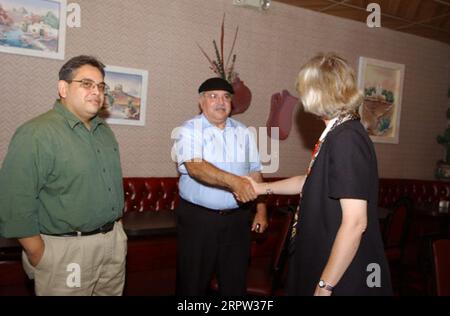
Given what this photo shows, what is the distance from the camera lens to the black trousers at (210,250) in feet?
7.95

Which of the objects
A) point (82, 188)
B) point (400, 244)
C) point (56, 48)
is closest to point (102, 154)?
point (82, 188)

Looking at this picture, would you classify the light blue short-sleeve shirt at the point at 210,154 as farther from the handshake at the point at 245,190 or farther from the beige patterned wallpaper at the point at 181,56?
the beige patterned wallpaper at the point at 181,56

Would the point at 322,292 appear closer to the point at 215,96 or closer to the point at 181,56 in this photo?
the point at 215,96

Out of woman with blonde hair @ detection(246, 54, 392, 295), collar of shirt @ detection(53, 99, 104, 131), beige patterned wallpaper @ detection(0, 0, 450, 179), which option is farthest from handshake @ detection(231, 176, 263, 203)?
beige patterned wallpaper @ detection(0, 0, 450, 179)

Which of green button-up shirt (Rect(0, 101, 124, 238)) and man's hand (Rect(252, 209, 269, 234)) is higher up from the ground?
green button-up shirt (Rect(0, 101, 124, 238))

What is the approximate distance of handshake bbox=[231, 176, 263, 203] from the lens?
225 cm

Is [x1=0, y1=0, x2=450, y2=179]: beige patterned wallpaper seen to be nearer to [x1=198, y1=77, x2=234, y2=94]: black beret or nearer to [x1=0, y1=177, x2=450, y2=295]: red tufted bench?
[x1=0, y1=177, x2=450, y2=295]: red tufted bench

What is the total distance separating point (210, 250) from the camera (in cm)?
242

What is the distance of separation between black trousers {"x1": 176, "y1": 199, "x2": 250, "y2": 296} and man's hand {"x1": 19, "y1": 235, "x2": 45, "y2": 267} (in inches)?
37.2

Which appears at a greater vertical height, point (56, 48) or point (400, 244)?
point (56, 48)

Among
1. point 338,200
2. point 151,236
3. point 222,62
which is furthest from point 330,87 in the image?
point 222,62
